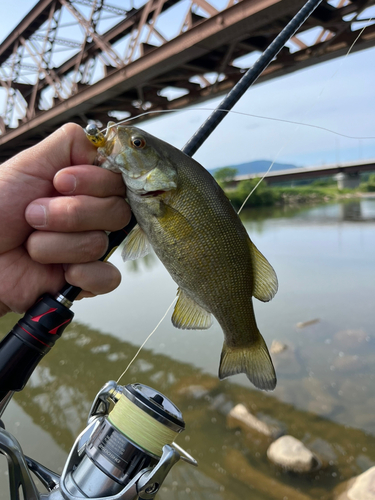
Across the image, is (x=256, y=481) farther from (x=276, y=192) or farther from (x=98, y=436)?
(x=276, y=192)

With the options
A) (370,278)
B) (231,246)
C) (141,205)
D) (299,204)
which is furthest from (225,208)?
(299,204)

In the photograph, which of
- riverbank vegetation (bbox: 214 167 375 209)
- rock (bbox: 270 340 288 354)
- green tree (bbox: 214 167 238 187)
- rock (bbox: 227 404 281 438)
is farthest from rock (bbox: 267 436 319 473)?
green tree (bbox: 214 167 238 187)

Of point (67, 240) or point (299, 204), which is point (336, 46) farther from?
point (299, 204)

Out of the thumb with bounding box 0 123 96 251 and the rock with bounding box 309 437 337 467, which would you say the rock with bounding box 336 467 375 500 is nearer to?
the rock with bounding box 309 437 337 467

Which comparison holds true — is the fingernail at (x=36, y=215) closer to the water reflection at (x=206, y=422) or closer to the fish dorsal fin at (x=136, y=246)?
the fish dorsal fin at (x=136, y=246)

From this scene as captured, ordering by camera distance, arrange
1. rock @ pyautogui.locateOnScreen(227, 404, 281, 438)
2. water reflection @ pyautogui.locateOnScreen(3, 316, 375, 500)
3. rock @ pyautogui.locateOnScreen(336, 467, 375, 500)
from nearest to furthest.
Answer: rock @ pyautogui.locateOnScreen(336, 467, 375, 500) < water reflection @ pyautogui.locateOnScreen(3, 316, 375, 500) < rock @ pyautogui.locateOnScreen(227, 404, 281, 438)

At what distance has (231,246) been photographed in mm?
1210

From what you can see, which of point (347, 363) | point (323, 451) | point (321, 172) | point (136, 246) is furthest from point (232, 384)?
point (321, 172)

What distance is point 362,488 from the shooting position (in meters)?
2.50

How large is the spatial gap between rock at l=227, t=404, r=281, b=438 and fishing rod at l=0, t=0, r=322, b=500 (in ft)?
7.34

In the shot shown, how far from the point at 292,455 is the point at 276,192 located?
2154 centimetres

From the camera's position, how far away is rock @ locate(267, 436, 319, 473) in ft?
9.08

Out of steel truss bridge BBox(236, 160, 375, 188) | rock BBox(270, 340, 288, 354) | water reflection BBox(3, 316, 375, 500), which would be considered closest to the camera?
water reflection BBox(3, 316, 375, 500)

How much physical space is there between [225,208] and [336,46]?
5.73 meters
